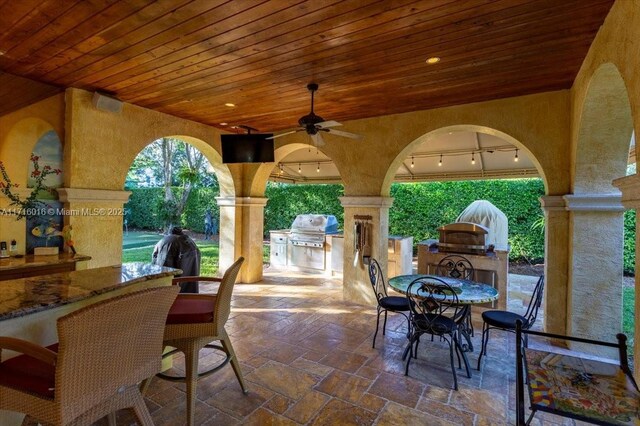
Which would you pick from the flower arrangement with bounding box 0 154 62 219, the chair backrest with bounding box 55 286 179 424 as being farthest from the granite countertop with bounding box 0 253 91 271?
the chair backrest with bounding box 55 286 179 424

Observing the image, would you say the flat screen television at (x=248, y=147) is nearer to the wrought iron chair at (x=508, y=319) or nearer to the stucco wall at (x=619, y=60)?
the wrought iron chair at (x=508, y=319)

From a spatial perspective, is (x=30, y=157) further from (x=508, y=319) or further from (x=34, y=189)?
(x=508, y=319)

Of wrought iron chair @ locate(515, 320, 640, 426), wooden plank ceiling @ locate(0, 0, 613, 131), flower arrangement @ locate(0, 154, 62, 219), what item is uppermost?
wooden plank ceiling @ locate(0, 0, 613, 131)

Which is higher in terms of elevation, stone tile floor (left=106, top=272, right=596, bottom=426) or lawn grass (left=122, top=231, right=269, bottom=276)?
lawn grass (left=122, top=231, right=269, bottom=276)

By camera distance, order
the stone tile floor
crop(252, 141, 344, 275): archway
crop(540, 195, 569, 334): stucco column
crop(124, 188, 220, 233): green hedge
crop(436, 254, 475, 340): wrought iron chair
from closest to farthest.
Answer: the stone tile floor < crop(540, 195, 569, 334): stucco column < crop(436, 254, 475, 340): wrought iron chair < crop(252, 141, 344, 275): archway < crop(124, 188, 220, 233): green hedge

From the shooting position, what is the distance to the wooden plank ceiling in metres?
2.22

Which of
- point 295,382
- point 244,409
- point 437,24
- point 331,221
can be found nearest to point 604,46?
point 437,24

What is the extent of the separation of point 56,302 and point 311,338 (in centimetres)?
268

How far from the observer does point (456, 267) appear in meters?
4.53

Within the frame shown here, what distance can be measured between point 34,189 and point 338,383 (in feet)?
13.3

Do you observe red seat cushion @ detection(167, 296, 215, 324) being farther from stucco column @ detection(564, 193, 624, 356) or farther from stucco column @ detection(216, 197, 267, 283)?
stucco column @ detection(216, 197, 267, 283)

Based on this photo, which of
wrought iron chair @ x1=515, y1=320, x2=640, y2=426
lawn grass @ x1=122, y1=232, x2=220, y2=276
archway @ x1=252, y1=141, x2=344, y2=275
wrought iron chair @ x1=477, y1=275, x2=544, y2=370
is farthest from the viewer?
lawn grass @ x1=122, y1=232, x2=220, y2=276

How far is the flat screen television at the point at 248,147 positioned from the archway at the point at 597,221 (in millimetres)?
3820

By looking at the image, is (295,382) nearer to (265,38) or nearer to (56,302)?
(56,302)
